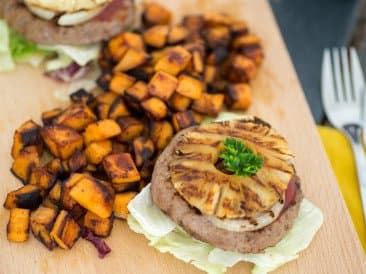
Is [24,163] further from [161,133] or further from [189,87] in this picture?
[189,87]

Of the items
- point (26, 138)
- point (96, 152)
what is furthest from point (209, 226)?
point (26, 138)

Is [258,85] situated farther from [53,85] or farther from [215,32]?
[53,85]

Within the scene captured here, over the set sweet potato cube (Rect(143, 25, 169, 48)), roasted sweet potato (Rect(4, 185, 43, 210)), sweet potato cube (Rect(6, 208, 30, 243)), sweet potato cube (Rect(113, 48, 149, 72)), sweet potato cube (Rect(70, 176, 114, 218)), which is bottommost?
sweet potato cube (Rect(6, 208, 30, 243))

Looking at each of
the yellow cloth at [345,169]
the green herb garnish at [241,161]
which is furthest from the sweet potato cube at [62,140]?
the yellow cloth at [345,169]

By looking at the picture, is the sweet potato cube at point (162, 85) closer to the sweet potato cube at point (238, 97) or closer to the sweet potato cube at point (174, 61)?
the sweet potato cube at point (174, 61)

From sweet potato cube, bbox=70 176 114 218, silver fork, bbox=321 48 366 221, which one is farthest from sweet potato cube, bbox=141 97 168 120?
silver fork, bbox=321 48 366 221

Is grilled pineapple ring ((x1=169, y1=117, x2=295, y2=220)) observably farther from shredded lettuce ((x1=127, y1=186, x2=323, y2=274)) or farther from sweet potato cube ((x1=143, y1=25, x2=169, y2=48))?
sweet potato cube ((x1=143, y1=25, x2=169, y2=48))
